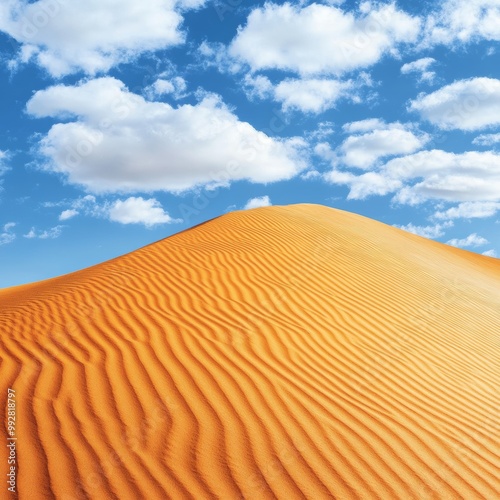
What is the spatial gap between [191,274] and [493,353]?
4657mm

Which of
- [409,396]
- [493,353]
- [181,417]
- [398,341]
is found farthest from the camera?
[493,353]

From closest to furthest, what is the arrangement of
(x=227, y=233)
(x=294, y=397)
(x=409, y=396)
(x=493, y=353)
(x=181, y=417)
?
(x=181, y=417), (x=294, y=397), (x=409, y=396), (x=493, y=353), (x=227, y=233)

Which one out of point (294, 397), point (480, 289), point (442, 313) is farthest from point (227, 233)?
point (294, 397)

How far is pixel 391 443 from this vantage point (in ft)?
13.1

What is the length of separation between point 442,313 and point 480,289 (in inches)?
173

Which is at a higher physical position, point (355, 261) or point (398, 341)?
point (355, 261)

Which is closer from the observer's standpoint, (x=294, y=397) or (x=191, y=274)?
(x=294, y=397)

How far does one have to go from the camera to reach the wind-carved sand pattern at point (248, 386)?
3338 millimetres

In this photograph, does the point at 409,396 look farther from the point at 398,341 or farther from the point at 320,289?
the point at 320,289

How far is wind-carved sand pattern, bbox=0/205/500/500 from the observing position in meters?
3.34

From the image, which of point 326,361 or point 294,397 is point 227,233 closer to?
point 326,361

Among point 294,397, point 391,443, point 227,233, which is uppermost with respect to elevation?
point 227,233

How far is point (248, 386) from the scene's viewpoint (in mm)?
4578

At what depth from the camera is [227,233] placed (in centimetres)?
1216
